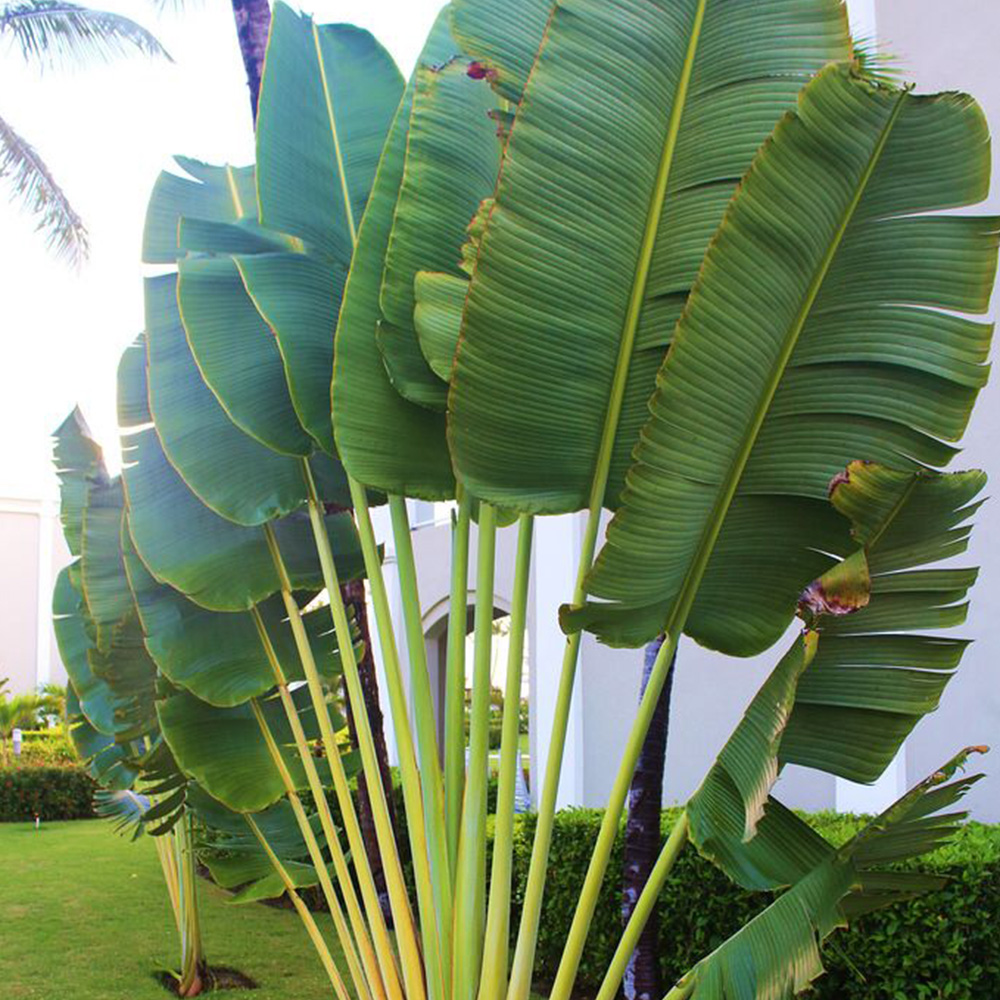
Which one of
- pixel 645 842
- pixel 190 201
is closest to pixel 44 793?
pixel 645 842

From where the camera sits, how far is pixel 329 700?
4.91 meters

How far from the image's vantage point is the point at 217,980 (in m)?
7.21

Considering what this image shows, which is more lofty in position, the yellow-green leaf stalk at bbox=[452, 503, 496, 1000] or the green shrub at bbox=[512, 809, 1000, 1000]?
the yellow-green leaf stalk at bbox=[452, 503, 496, 1000]

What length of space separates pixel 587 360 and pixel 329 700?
2860 mm

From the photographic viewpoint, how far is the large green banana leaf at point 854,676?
2.24m

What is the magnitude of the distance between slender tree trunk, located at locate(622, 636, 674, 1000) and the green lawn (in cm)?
307

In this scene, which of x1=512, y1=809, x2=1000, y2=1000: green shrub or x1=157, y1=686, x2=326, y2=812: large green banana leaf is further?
x1=512, y1=809, x2=1000, y2=1000: green shrub

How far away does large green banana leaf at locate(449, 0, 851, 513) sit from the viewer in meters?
2.28

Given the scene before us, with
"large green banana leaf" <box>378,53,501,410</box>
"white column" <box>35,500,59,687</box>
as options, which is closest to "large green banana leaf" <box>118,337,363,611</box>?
"large green banana leaf" <box>378,53,501,410</box>

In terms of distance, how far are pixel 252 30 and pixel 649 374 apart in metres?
3.85

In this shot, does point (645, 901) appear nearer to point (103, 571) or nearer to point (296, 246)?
point (296, 246)

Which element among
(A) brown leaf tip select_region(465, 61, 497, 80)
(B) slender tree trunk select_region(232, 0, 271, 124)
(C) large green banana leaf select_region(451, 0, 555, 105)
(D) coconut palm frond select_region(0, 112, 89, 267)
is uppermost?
(D) coconut palm frond select_region(0, 112, 89, 267)

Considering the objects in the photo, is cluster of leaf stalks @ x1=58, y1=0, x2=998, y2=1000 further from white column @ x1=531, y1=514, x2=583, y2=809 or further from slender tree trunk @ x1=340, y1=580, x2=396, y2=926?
white column @ x1=531, y1=514, x2=583, y2=809

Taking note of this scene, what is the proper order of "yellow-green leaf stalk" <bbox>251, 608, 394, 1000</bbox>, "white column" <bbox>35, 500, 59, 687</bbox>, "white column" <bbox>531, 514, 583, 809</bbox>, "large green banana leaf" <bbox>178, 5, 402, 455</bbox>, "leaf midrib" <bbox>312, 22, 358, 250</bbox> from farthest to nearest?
"white column" <bbox>35, 500, 59, 687</bbox>
"white column" <bbox>531, 514, 583, 809</bbox>
"leaf midrib" <bbox>312, 22, 358, 250</bbox>
"large green banana leaf" <bbox>178, 5, 402, 455</bbox>
"yellow-green leaf stalk" <bbox>251, 608, 394, 1000</bbox>
